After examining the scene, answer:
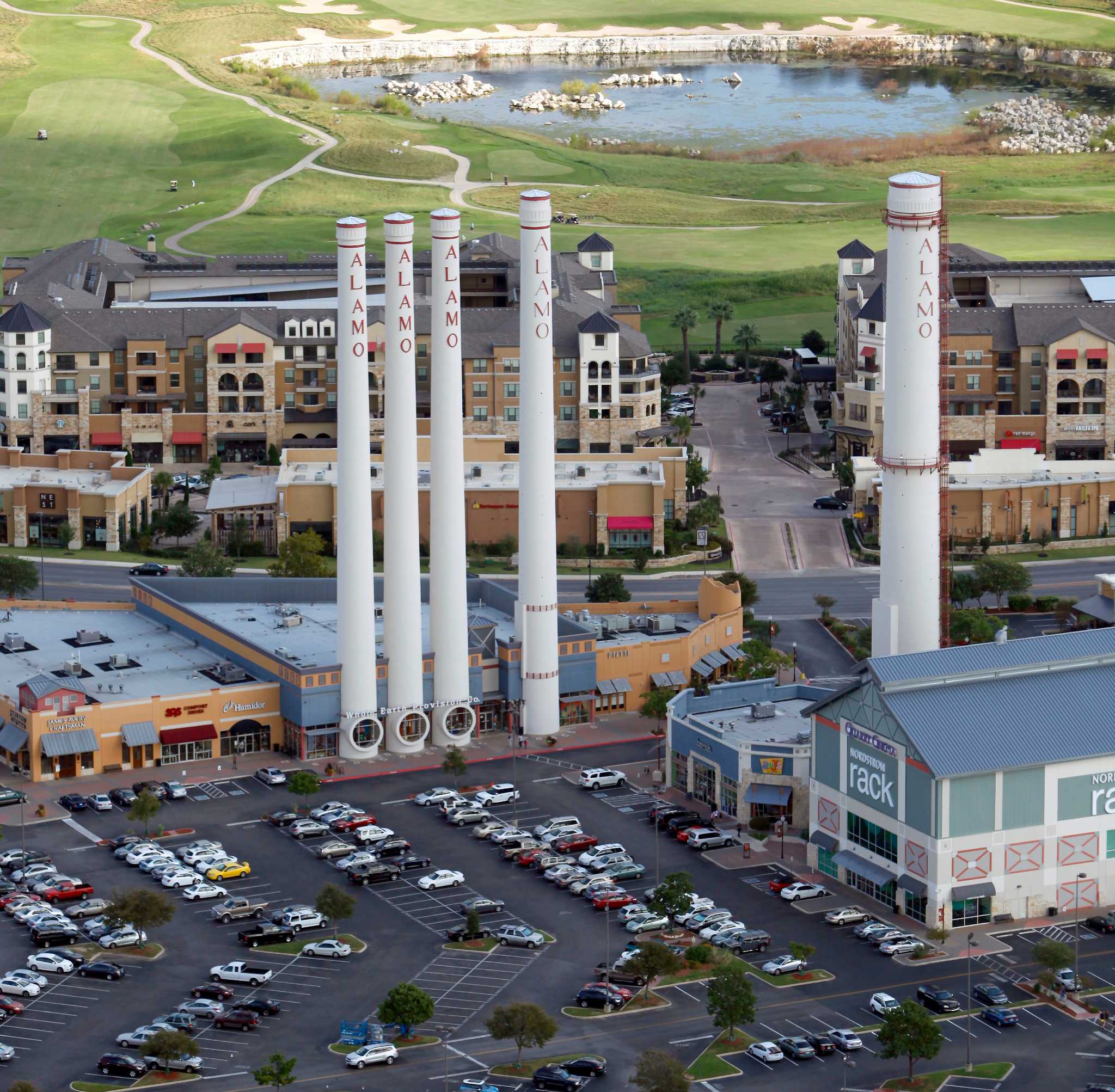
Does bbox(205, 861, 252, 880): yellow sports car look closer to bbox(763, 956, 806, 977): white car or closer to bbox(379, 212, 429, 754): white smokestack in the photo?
bbox(379, 212, 429, 754): white smokestack

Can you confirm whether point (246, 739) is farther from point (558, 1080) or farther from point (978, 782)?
point (558, 1080)

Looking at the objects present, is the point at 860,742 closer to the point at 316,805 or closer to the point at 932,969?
the point at 932,969

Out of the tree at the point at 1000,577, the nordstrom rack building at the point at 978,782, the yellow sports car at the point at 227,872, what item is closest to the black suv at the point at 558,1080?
the nordstrom rack building at the point at 978,782

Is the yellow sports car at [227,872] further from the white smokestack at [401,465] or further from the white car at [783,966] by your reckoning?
the white car at [783,966]

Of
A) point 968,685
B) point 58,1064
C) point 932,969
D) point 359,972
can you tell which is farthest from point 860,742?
point 58,1064

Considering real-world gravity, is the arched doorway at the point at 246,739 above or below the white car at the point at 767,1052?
above

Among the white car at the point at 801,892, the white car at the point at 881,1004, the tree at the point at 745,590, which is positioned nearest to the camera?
the white car at the point at 881,1004
